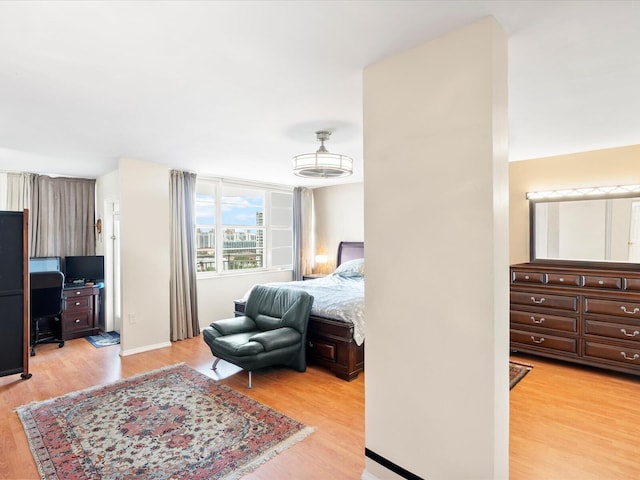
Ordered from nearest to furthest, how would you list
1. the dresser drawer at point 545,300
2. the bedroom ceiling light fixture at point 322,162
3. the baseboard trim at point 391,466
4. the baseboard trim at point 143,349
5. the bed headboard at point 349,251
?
the baseboard trim at point 391,466, the bedroom ceiling light fixture at point 322,162, the dresser drawer at point 545,300, the baseboard trim at point 143,349, the bed headboard at point 349,251

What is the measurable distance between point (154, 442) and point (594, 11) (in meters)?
3.51

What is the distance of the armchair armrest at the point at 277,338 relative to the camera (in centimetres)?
336

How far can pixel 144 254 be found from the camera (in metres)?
4.50

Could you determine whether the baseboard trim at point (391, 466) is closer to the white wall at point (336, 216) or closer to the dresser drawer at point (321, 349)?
the dresser drawer at point (321, 349)

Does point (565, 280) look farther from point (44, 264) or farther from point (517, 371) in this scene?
point (44, 264)

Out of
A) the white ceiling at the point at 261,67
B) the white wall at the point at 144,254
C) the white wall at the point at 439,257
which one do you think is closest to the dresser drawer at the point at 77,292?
the white wall at the point at 144,254

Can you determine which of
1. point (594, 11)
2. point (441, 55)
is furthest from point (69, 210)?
point (594, 11)

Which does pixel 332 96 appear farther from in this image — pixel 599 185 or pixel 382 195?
pixel 599 185

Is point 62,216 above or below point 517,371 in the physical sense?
above

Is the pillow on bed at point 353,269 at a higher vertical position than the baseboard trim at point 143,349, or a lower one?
higher

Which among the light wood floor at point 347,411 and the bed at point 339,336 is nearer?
the light wood floor at point 347,411

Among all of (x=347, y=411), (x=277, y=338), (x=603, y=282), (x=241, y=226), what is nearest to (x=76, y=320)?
(x=241, y=226)

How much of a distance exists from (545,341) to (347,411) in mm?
2539

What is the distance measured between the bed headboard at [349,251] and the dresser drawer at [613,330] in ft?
11.4
